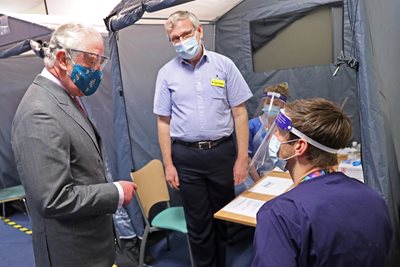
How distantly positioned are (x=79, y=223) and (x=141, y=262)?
1.26 meters

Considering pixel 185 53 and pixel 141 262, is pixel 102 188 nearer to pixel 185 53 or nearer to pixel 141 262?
pixel 185 53

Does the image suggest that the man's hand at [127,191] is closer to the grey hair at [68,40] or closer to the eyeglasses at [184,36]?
the grey hair at [68,40]

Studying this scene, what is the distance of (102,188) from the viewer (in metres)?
1.11

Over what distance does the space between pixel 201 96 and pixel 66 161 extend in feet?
3.31

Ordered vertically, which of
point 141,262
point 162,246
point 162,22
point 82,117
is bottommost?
point 162,246

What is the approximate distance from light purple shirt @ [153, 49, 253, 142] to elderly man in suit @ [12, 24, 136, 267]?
2.26ft

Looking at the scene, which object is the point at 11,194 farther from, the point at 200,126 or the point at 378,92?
the point at 378,92

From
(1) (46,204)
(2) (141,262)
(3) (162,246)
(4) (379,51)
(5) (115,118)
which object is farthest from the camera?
(3) (162,246)

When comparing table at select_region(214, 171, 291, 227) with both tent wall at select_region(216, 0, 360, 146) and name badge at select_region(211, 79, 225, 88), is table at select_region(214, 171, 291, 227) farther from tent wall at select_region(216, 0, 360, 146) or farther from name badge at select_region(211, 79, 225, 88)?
tent wall at select_region(216, 0, 360, 146)

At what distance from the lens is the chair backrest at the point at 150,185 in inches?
87.4

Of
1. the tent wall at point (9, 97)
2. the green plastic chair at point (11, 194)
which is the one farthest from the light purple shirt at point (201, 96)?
the tent wall at point (9, 97)

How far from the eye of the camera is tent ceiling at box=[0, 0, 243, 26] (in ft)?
8.86

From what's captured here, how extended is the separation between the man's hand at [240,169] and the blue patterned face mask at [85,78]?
3.25ft

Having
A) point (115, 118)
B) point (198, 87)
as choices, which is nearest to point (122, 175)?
point (115, 118)
